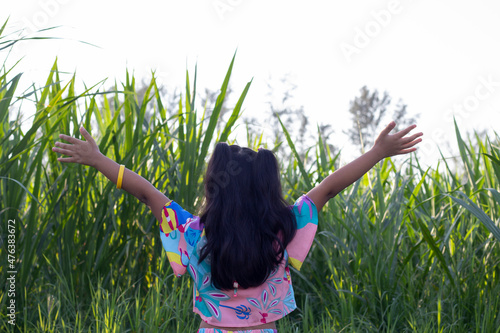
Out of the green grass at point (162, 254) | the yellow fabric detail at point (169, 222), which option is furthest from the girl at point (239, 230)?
the green grass at point (162, 254)

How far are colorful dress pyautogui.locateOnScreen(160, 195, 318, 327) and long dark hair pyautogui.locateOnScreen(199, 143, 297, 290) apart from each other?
4 cm

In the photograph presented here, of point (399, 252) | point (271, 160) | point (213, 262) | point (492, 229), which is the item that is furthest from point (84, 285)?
point (492, 229)

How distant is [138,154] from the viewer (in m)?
2.29

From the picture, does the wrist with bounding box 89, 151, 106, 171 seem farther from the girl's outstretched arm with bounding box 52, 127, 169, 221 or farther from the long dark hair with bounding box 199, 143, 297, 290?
the long dark hair with bounding box 199, 143, 297, 290

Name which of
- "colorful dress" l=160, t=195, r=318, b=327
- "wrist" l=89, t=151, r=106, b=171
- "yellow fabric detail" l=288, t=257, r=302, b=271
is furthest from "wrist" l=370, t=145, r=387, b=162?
"wrist" l=89, t=151, r=106, b=171

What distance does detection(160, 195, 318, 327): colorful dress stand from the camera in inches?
52.3

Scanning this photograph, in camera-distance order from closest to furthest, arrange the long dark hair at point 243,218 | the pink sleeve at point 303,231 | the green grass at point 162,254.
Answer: the long dark hair at point 243,218, the pink sleeve at point 303,231, the green grass at point 162,254

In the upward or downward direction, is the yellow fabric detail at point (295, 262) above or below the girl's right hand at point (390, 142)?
below

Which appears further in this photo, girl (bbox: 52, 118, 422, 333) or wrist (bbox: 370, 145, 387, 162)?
wrist (bbox: 370, 145, 387, 162)

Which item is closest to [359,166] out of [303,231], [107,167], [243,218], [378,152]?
[378,152]

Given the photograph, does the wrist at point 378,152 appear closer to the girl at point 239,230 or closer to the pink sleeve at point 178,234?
the girl at point 239,230

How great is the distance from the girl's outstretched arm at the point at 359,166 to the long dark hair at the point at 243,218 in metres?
0.12

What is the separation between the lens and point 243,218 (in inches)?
52.4

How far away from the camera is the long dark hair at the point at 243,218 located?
129cm
